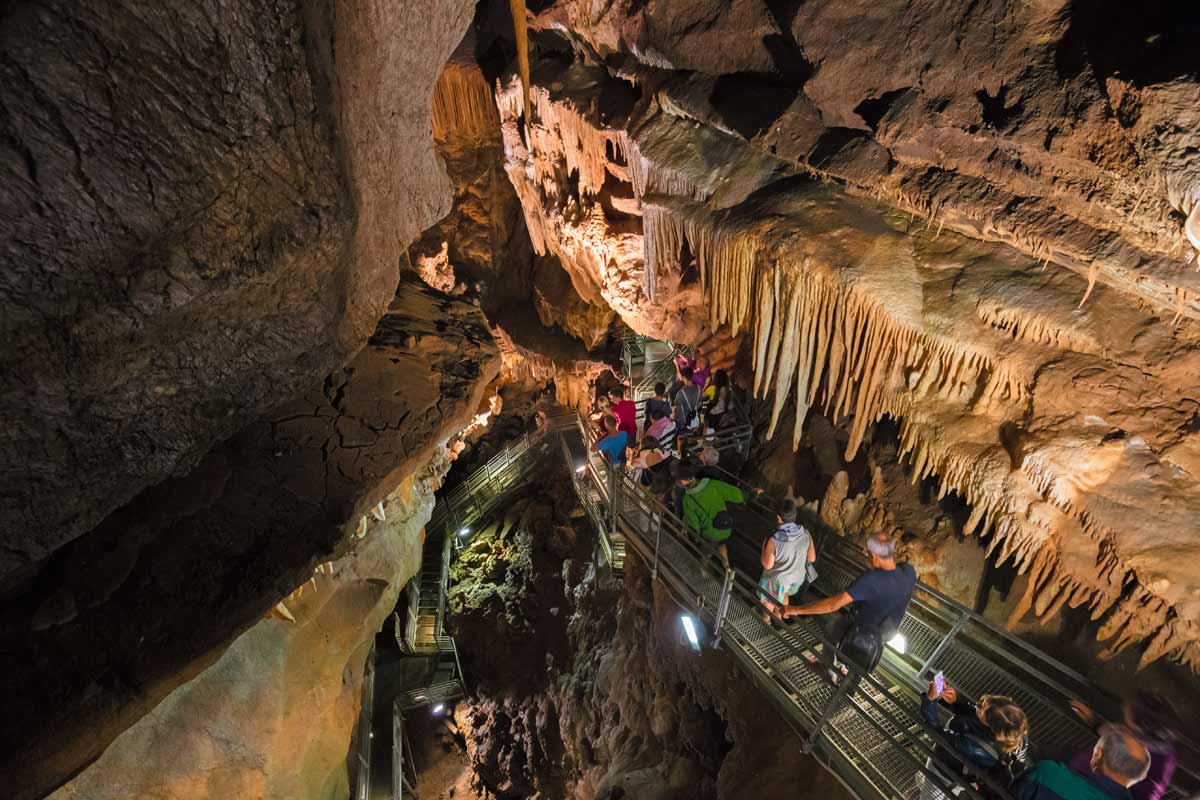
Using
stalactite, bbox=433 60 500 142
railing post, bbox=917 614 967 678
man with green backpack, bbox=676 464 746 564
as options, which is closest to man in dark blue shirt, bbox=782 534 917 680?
railing post, bbox=917 614 967 678

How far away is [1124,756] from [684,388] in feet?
16.2

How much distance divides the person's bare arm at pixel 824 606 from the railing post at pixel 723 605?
375 millimetres

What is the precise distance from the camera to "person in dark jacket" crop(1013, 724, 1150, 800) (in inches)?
99.0

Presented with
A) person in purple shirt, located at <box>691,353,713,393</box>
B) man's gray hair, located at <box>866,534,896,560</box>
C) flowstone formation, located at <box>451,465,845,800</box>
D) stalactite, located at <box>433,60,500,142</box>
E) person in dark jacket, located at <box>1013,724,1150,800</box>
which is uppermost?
stalactite, located at <box>433,60,500,142</box>

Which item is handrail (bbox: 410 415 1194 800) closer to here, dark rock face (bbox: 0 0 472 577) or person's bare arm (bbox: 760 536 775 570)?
person's bare arm (bbox: 760 536 775 570)

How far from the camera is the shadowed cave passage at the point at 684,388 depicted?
2117mm

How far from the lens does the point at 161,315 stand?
2230 millimetres

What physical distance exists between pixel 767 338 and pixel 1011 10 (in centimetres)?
261

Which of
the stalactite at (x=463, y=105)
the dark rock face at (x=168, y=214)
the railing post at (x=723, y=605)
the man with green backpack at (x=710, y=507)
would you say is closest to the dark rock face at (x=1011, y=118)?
the man with green backpack at (x=710, y=507)

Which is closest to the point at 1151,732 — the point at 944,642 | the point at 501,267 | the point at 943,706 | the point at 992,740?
the point at 992,740

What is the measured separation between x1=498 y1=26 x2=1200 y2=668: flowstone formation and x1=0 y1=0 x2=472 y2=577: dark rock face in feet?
9.51

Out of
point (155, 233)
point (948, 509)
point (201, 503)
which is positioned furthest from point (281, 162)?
point (948, 509)

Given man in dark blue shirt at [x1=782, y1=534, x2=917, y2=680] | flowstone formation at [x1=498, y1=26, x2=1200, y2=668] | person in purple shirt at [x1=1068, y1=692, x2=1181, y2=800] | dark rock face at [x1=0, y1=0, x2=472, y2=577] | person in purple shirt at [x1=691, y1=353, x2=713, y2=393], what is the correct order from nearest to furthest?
dark rock face at [x1=0, y1=0, x2=472, y2=577] → person in purple shirt at [x1=1068, y1=692, x2=1181, y2=800] → flowstone formation at [x1=498, y1=26, x2=1200, y2=668] → man in dark blue shirt at [x1=782, y1=534, x2=917, y2=680] → person in purple shirt at [x1=691, y1=353, x2=713, y2=393]

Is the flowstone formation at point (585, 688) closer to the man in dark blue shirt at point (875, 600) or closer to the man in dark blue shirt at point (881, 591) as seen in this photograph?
the man in dark blue shirt at point (875, 600)
